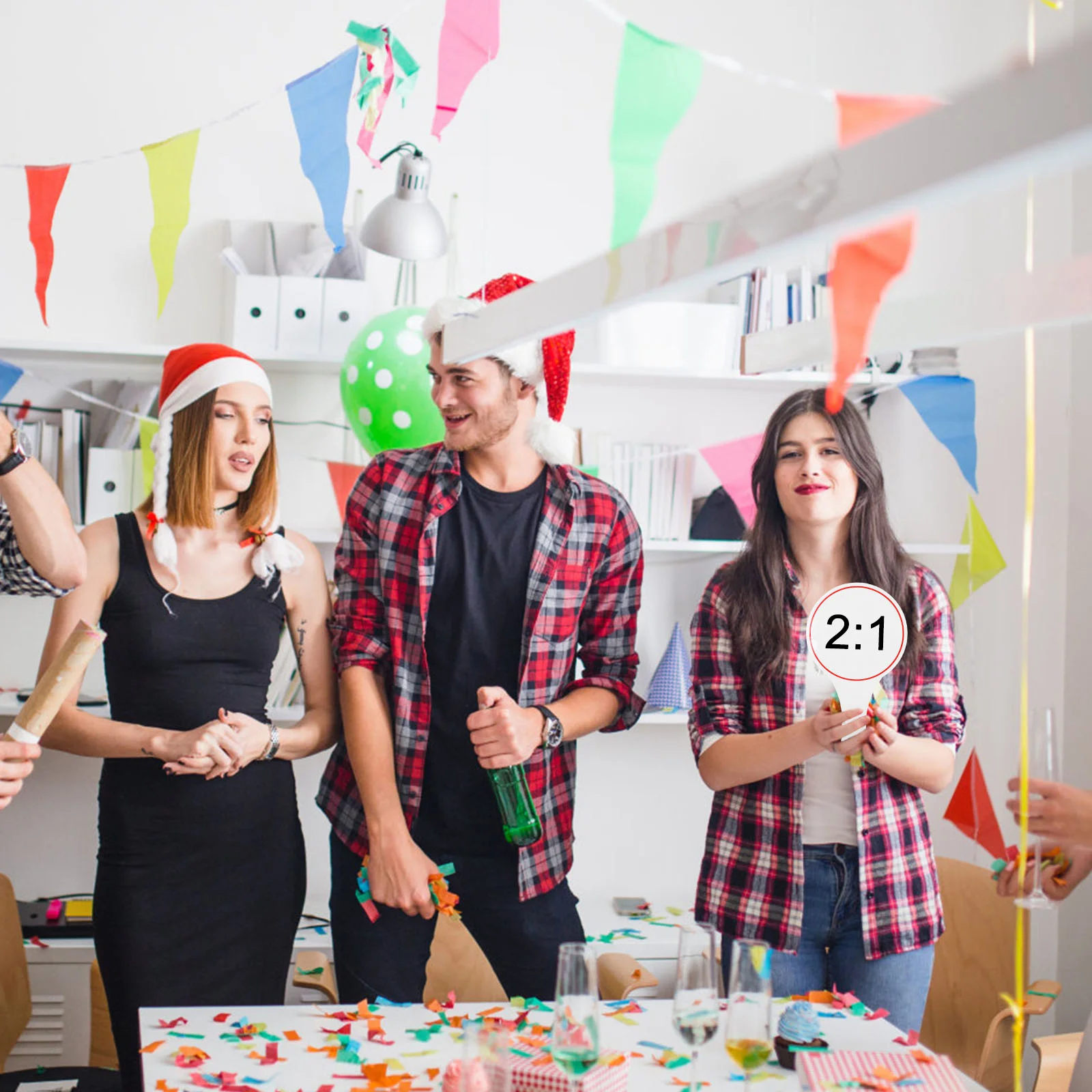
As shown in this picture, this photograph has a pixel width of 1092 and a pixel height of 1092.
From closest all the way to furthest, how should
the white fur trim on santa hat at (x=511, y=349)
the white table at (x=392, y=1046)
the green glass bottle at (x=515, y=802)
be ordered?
the white table at (x=392, y=1046) → the green glass bottle at (x=515, y=802) → the white fur trim on santa hat at (x=511, y=349)

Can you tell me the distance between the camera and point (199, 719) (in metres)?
1.94

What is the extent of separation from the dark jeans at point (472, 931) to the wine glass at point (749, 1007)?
78cm

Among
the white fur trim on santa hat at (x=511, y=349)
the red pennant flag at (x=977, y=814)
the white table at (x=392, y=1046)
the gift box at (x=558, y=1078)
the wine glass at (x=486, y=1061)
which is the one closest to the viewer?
the wine glass at (x=486, y=1061)

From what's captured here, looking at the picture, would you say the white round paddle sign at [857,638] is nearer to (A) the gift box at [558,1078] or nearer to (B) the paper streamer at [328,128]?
(A) the gift box at [558,1078]

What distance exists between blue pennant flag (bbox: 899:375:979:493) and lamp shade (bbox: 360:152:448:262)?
1.22 meters

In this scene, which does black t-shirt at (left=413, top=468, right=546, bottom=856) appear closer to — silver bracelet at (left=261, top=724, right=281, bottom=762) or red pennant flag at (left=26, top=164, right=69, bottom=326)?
silver bracelet at (left=261, top=724, right=281, bottom=762)

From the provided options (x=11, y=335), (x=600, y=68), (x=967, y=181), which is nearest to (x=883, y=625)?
(x=967, y=181)

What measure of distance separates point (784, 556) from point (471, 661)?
1.90 ft

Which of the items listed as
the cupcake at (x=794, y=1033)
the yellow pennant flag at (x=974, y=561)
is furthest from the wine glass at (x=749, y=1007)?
the yellow pennant flag at (x=974, y=561)

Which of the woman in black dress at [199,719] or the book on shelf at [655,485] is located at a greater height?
the book on shelf at [655,485]

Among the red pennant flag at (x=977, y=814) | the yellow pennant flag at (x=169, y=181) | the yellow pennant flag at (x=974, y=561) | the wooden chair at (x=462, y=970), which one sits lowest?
the wooden chair at (x=462, y=970)

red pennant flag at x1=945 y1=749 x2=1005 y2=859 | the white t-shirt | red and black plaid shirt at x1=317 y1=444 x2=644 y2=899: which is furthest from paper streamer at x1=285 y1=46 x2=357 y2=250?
red pennant flag at x1=945 y1=749 x2=1005 y2=859

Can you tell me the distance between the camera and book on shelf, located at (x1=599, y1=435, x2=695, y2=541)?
3084 mm

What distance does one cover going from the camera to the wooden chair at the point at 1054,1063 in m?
2.07
